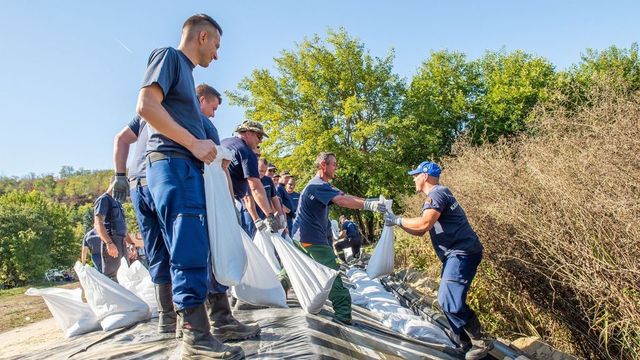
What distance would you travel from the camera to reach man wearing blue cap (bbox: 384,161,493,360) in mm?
3611

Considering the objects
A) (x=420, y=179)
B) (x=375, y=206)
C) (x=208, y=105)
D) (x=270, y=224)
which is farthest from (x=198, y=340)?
(x=420, y=179)

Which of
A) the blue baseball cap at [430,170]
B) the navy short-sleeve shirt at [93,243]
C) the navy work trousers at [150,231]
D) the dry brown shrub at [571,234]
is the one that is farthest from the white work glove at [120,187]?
the navy short-sleeve shirt at [93,243]

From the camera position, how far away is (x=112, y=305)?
3730mm

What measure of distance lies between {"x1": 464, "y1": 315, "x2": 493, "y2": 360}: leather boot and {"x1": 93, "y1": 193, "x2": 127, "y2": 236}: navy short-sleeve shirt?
15.4 feet

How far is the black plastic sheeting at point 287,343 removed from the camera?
2350 mm

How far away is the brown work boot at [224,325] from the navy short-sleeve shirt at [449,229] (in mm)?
1974

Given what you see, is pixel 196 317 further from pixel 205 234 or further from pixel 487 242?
pixel 487 242

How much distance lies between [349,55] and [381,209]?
21.5 meters

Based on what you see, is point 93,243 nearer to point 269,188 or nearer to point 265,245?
point 269,188

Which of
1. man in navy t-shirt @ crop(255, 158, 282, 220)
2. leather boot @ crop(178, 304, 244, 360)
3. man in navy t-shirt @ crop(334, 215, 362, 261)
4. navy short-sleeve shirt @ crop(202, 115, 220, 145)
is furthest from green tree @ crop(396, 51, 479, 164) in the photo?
leather boot @ crop(178, 304, 244, 360)

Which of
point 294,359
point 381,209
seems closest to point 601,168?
point 381,209

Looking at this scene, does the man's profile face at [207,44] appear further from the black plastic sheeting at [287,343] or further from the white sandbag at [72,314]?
the white sandbag at [72,314]

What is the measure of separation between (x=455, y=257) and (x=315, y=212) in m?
1.36

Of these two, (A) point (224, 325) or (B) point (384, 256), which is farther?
(B) point (384, 256)
